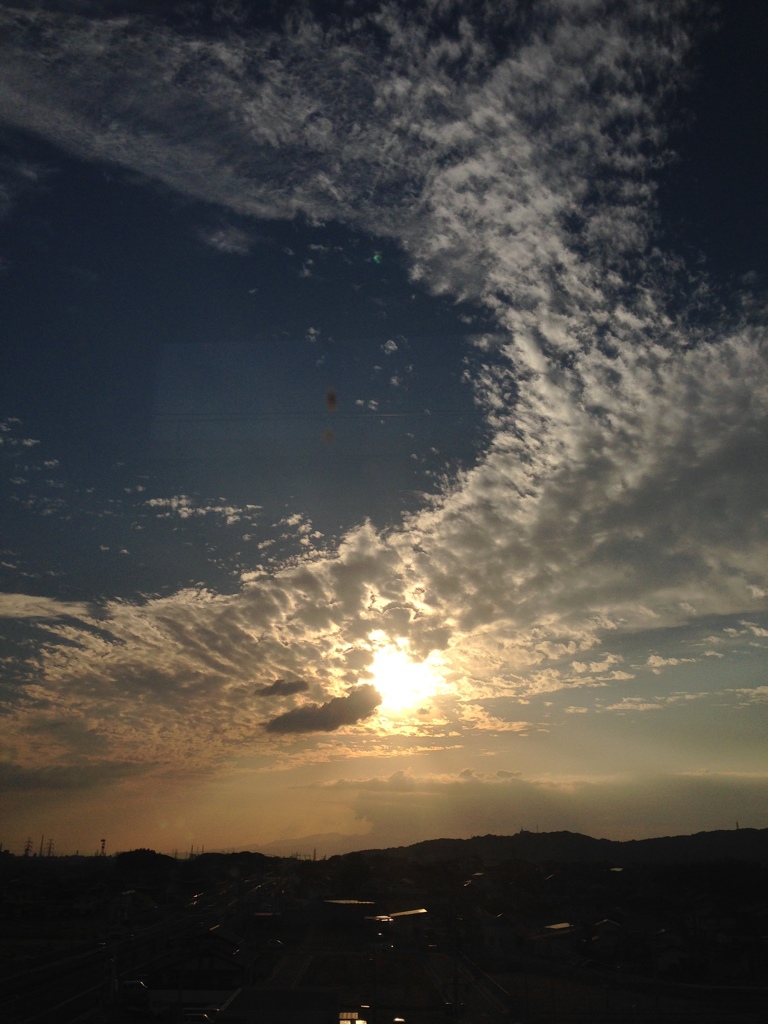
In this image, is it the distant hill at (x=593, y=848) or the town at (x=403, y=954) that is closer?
the town at (x=403, y=954)

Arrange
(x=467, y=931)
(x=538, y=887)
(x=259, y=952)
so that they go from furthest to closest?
(x=538, y=887) < (x=467, y=931) < (x=259, y=952)

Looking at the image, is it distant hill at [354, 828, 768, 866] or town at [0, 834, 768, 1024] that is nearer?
town at [0, 834, 768, 1024]

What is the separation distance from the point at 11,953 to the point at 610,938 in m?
22.6

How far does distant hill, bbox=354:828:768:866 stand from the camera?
109188mm

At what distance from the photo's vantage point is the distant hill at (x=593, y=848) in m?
109

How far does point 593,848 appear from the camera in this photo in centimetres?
12950

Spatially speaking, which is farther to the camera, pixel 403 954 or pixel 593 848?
pixel 593 848

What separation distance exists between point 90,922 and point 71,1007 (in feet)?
87.8

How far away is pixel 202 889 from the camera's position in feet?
210

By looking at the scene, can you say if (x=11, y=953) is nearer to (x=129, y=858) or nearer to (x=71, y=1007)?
(x=71, y=1007)

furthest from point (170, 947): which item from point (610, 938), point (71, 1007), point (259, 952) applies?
point (610, 938)

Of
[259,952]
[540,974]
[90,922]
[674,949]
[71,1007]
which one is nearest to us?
[71,1007]

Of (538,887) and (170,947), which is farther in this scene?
(538,887)

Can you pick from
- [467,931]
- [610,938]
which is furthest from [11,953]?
[610,938]
